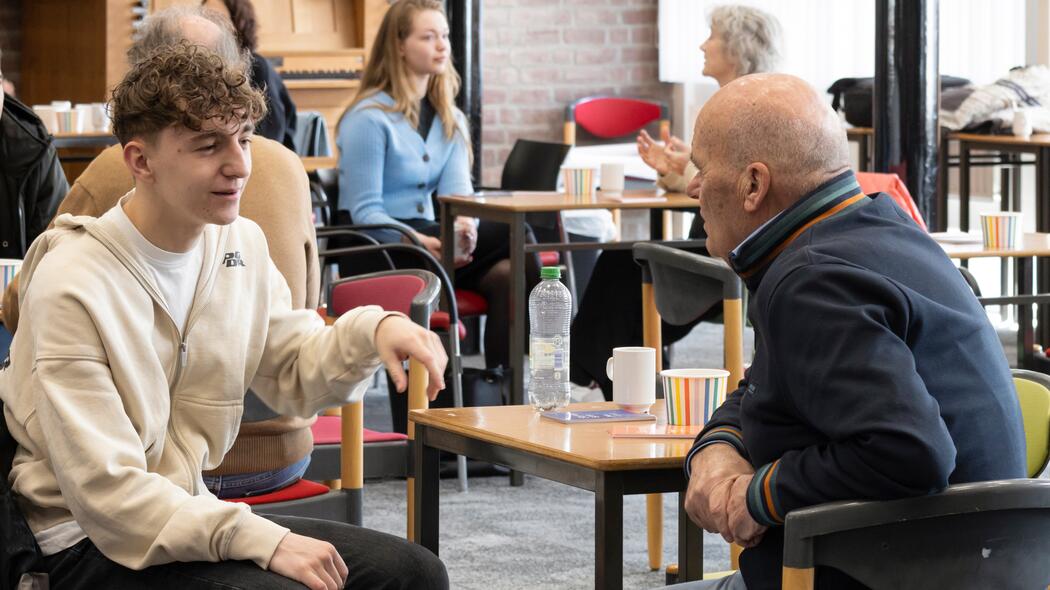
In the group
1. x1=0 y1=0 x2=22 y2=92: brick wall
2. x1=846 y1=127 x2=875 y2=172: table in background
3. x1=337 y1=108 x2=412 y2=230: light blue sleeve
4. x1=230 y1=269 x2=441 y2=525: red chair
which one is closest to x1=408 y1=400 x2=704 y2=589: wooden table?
x1=230 y1=269 x2=441 y2=525: red chair

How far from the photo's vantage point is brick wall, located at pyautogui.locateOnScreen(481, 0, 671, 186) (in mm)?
7957

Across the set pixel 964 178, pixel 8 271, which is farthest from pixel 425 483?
pixel 964 178

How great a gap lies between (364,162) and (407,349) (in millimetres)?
3002

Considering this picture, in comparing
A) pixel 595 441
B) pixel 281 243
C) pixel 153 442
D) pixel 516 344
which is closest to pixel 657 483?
pixel 595 441

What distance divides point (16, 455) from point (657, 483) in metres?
0.73

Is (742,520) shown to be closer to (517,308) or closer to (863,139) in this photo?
(517,308)

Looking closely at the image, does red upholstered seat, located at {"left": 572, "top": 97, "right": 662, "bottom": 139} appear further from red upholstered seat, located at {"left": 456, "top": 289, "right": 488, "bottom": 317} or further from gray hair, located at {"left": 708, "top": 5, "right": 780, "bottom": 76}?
gray hair, located at {"left": 708, "top": 5, "right": 780, "bottom": 76}

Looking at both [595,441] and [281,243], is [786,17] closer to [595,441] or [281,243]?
[281,243]

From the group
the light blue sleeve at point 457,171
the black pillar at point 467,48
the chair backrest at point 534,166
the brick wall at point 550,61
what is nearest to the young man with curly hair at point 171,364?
the light blue sleeve at point 457,171

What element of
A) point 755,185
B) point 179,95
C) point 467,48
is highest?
point 467,48

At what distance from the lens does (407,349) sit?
1.77 m

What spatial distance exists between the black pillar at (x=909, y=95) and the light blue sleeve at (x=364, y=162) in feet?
5.59

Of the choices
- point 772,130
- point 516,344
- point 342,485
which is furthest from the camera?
point 516,344

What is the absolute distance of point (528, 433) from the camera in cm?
192
